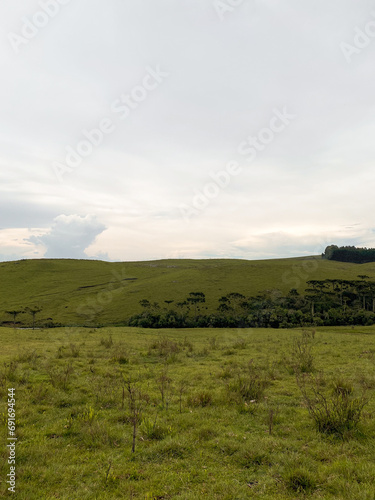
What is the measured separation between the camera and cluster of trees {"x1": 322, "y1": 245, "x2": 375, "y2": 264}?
158875mm

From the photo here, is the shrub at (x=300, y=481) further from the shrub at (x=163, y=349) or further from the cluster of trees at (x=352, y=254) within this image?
the cluster of trees at (x=352, y=254)

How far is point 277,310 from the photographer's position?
61938 millimetres

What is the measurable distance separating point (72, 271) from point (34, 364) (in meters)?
119

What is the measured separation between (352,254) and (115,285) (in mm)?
129349

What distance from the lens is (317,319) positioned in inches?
2222

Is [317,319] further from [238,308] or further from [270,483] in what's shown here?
[270,483]

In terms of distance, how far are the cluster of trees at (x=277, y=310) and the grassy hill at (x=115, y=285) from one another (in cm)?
428

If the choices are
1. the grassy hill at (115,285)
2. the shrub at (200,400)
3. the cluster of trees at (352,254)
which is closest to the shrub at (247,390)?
the shrub at (200,400)

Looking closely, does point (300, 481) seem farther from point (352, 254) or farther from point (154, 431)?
point (352, 254)

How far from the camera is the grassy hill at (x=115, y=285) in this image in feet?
258

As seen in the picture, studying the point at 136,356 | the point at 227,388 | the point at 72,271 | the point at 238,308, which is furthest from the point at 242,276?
the point at 227,388

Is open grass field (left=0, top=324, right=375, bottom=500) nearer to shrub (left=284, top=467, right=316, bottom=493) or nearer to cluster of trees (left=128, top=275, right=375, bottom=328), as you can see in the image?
shrub (left=284, top=467, right=316, bottom=493)

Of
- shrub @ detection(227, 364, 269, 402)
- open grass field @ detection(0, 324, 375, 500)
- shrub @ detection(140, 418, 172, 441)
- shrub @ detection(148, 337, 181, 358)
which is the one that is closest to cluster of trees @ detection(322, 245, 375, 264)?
shrub @ detection(148, 337, 181, 358)

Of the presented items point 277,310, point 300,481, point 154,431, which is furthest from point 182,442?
point 277,310
